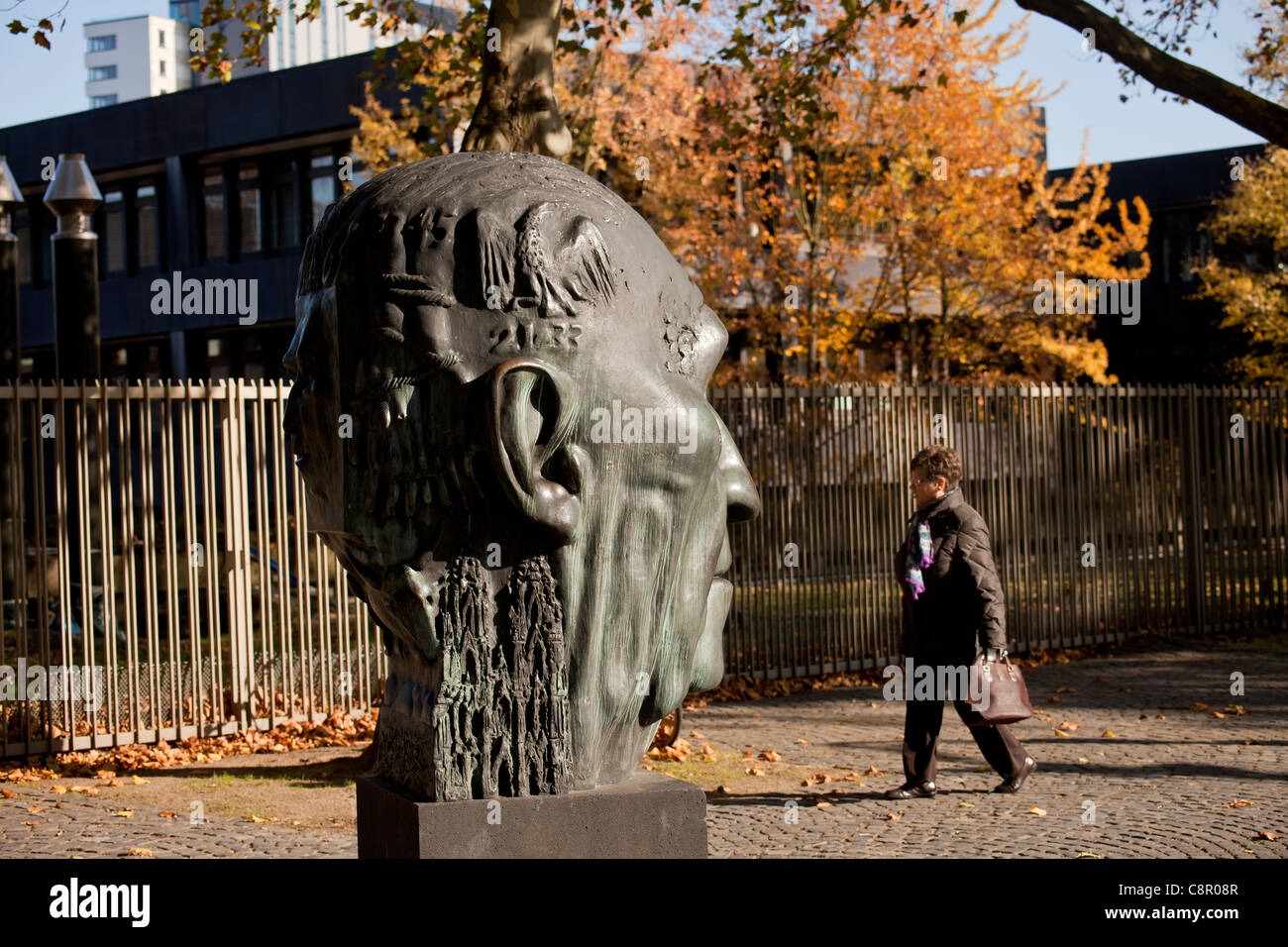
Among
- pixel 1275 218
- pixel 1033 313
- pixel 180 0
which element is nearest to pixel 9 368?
pixel 1033 313

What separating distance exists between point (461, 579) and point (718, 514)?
26.9 inches

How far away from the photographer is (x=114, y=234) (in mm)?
32938

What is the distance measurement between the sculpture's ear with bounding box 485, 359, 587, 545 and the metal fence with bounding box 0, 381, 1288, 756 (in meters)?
6.75

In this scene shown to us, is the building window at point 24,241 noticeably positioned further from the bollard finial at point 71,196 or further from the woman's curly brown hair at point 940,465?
the woman's curly brown hair at point 940,465

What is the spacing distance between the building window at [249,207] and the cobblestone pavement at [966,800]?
21585 millimetres

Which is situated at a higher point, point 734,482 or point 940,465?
point 940,465

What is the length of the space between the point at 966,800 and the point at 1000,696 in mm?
883

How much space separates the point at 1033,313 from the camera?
20.8m

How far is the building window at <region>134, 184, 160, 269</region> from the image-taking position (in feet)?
106

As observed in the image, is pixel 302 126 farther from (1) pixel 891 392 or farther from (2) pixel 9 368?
(1) pixel 891 392

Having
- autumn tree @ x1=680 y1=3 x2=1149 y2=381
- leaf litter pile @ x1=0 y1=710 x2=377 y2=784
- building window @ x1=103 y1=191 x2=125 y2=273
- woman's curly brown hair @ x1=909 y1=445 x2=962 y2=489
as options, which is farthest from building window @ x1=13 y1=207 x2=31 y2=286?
woman's curly brown hair @ x1=909 y1=445 x2=962 y2=489

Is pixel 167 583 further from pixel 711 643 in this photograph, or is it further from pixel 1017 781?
pixel 711 643

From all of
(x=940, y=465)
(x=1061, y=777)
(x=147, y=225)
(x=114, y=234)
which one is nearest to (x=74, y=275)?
(x=940, y=465)

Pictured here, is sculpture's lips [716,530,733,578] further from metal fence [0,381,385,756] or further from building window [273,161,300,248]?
building window [273,161,300,248]
